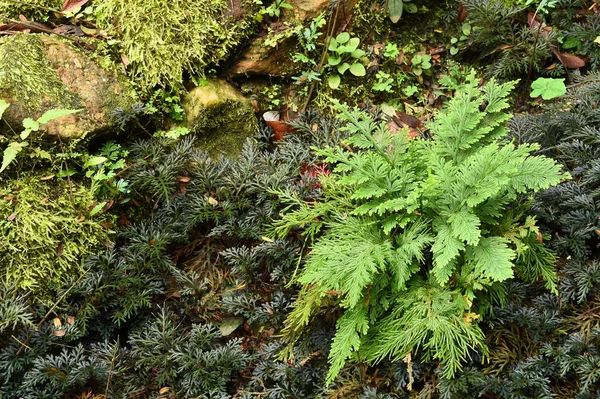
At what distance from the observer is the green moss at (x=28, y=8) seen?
3.35m

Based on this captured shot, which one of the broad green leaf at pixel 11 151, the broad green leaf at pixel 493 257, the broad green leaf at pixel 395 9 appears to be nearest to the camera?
the broad green leaf at pixel 493 257

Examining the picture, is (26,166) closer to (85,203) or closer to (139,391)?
(85,203)

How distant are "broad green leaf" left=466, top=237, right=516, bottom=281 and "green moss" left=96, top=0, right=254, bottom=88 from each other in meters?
2.15

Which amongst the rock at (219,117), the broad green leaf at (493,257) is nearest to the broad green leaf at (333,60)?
the rock at (219,117)

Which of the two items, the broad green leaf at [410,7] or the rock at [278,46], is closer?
the rock at [278,46]

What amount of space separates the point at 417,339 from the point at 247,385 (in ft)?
3.37

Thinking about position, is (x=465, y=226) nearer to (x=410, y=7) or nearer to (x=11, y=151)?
(x=410, y=7)

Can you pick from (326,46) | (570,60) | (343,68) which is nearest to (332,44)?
(326,46)

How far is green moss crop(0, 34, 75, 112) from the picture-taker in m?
3.06

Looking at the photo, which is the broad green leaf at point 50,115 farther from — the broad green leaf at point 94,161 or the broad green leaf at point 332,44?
the broad green leaf at point 332,44

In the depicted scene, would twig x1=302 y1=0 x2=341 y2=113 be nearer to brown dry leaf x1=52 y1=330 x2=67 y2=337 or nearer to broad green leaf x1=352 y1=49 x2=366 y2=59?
broad green leaf x1=352 y1=49 x2=366 y2=59

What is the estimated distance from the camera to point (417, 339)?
95.3 inches

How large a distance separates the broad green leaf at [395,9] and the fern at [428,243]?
1.17 metres

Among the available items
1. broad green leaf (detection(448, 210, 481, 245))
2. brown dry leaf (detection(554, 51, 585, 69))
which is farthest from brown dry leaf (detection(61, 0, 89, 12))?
brown dry leaf (detection(554, 51, 585, 69))
